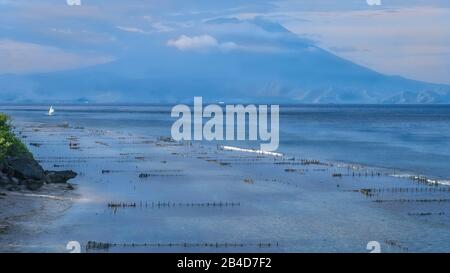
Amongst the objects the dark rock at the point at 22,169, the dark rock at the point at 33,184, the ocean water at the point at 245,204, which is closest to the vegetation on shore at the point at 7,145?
the dark rock at the point at 22,169

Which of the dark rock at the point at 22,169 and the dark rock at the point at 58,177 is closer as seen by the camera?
the dark rock at the point at 22,169

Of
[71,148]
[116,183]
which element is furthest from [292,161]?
[71,148]

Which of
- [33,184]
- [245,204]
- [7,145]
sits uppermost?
[7,145]

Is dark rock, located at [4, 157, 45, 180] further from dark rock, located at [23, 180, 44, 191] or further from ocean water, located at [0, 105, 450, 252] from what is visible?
ocean water, located at [0, 105, 450, 252]

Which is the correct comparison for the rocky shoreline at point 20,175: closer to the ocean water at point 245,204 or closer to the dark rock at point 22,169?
the dark rock at point 22,169

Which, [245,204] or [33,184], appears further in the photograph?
[33,184]

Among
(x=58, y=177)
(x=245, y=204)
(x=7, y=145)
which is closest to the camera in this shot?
(x=245, y=204)

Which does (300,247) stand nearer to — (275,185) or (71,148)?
(275,185)

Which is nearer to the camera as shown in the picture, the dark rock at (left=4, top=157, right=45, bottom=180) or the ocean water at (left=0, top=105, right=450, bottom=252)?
the ocean water at (left=0, top=105, right=450, bottom=252)

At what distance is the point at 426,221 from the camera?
35.3m

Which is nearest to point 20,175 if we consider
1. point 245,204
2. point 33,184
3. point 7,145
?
point 33,184

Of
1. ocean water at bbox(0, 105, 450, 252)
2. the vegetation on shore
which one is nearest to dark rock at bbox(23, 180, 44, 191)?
the vegetation on shore

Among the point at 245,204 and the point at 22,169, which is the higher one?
the point at 22,169

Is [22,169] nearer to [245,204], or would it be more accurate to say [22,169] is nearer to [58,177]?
[58,177]
